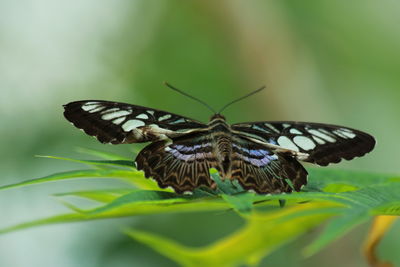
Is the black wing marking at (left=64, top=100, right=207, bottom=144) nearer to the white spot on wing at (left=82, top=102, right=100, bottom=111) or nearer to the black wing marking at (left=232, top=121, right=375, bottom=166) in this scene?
the white spot on wing at (left=82, top=102, right=100, bottom=111)

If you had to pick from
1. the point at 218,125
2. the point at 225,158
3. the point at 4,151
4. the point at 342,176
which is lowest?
the point at 342,176

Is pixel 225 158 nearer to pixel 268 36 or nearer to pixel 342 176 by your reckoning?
pixel 342 176

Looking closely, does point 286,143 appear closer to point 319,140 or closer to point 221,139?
point 319,140

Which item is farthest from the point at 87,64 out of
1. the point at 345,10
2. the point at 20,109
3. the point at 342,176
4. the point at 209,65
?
the point at 342,176

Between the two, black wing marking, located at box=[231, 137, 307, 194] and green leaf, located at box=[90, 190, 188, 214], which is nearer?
green leaf, located at box=[90, 190, 188, 214]

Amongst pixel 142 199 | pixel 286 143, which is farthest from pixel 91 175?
pixel 286 143

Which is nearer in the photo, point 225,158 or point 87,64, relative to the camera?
point 225,158

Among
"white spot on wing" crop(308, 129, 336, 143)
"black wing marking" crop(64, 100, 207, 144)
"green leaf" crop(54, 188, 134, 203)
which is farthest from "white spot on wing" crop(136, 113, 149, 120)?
"white spot on wing" crop(308, 129, 336, 143)
